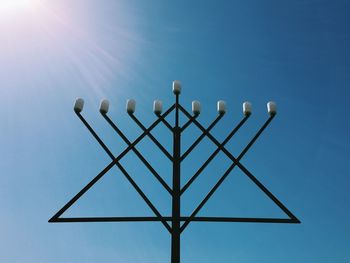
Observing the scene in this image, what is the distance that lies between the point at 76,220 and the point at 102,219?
0.30m

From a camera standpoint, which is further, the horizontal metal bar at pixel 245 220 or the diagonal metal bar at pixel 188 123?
the diagonal metal bar at pixel 188 123

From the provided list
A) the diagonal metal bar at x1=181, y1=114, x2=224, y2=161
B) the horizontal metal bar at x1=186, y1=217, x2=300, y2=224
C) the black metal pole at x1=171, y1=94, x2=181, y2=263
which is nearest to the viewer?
the black metal pole at x1=171, y1=94, x2=181, y2=263

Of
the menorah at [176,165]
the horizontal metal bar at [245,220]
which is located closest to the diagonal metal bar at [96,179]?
the menorah at [176,165]

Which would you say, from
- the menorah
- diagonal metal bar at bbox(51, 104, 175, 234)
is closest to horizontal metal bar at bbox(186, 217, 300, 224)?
the menorah

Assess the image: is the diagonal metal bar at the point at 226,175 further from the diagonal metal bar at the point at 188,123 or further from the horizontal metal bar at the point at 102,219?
the horizontal metal bar at the point at 102,219

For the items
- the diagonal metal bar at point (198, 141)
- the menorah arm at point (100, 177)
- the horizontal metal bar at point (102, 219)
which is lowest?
the horizontal metal bar at point (102, 219)

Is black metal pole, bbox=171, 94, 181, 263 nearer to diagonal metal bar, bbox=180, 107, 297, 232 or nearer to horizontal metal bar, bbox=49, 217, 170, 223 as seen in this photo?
diagonal metal bar, bbox=180, 107, 297, 232

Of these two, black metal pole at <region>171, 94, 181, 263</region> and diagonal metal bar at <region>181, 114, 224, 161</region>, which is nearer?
black metal pole at <region>171, 94, 181, 263</region>

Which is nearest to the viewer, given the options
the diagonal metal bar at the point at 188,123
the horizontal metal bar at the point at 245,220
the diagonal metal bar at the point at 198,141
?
the horizontal metal bar at the point at 245,220

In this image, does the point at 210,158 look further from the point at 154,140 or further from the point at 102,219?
the point at 102,219

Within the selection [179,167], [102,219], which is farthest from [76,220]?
[179,167]

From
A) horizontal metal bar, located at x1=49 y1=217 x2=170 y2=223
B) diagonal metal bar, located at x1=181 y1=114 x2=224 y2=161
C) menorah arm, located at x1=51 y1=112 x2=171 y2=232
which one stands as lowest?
horizontal metal bar, located at x1=49 y1=217 x2=170 y2=223

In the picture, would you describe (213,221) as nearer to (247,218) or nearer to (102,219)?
(247,218)

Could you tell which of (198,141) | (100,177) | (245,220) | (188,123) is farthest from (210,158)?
(100,177)
